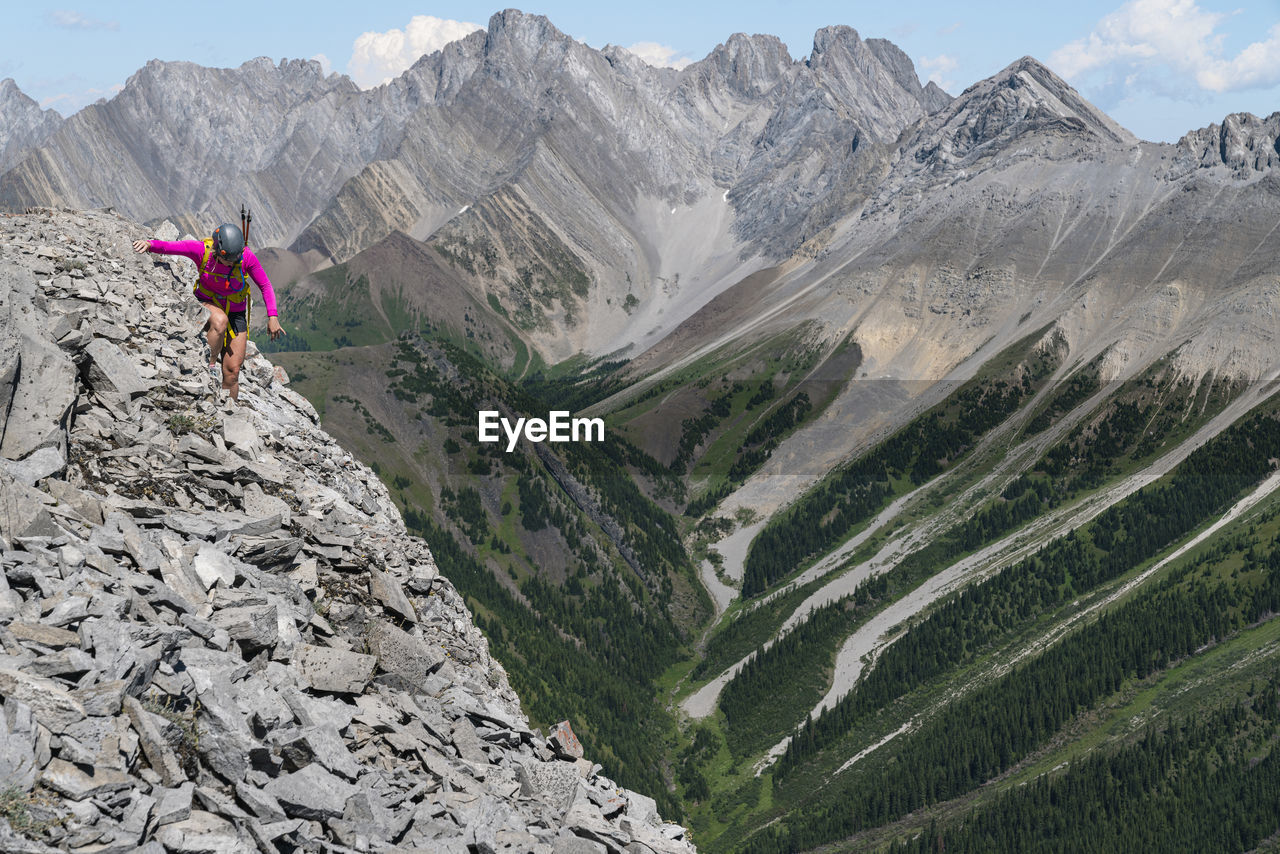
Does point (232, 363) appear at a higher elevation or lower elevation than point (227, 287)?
lower

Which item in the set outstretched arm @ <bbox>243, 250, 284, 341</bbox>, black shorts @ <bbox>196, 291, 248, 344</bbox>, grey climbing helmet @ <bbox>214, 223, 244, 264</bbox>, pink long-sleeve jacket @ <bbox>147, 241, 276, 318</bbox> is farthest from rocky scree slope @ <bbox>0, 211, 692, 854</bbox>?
grey climbing helmet @ <bbox>214, 223, 244, 264</bbox>

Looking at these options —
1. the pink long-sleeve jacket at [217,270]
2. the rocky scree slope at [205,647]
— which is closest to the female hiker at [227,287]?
the pink long-sleeve jacket at [217,270]

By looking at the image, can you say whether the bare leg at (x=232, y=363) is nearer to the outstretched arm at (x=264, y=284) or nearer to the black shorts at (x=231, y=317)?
the black shorts at (x=231, y=317)

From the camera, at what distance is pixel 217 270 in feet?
96.5

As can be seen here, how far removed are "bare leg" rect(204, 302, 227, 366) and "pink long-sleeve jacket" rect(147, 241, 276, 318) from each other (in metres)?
0.59

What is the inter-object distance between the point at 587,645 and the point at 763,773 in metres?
42.0

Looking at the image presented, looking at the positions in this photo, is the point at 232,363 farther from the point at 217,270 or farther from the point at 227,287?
the point at 217,270

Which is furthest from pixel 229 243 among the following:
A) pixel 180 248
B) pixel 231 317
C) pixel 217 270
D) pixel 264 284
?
pixel 231 317

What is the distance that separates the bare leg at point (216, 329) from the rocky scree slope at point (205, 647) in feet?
2.65

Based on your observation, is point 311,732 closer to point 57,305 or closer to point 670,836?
point 670,836

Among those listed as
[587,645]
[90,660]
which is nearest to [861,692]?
[587,645]

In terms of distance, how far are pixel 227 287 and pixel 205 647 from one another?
14.8 m

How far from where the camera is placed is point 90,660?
51.6ft

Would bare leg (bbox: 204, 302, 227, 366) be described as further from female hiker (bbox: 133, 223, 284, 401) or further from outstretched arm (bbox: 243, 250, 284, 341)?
outstretched arm (bbox: 243, 250, 284, 341)
